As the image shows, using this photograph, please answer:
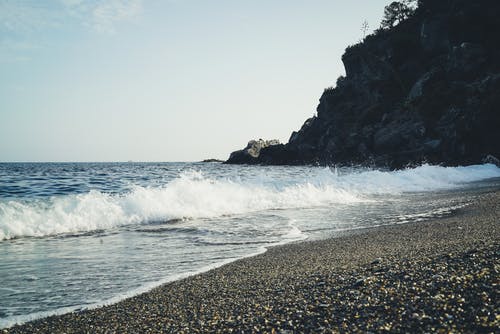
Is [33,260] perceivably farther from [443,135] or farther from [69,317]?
[443,135]

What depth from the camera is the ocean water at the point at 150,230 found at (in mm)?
6488

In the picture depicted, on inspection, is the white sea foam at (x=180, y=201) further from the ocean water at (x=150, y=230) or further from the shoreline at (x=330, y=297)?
the shoreline at (x=330, y=297)

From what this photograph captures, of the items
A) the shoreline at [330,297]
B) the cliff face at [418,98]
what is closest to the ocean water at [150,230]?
the shoreline at [330,297]

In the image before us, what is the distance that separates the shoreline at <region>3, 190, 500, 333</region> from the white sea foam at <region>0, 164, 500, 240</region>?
7.72m

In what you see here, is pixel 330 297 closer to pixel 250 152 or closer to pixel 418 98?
pixel 418 98

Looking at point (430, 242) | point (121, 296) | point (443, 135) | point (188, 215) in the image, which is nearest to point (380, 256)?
point (430, 242)

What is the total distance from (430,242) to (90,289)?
22.1 ft

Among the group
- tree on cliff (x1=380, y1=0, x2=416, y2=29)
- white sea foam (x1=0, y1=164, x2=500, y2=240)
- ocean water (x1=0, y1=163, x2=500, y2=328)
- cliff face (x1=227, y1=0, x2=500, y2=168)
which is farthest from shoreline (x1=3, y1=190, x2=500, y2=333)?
tree on cliff (x1=380, y1=0, x2=416, y2=29)

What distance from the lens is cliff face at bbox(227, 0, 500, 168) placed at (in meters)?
A: 42.8

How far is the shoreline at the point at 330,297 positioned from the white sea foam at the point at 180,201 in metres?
7.72

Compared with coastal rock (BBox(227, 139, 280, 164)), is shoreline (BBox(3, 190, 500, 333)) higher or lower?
lower

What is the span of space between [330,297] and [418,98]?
5566 centimetres

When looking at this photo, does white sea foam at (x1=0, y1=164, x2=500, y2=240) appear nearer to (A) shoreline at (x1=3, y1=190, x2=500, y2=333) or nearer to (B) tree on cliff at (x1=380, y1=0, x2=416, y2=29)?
(A) shoreline at (x1=3, y1=190, x2=500, y2=333)

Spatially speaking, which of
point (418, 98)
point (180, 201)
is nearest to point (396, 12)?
point (418, 98)
